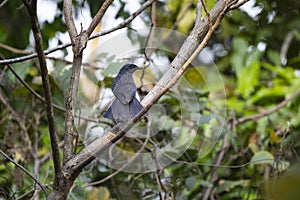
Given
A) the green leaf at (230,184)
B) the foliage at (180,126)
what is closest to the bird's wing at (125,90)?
the foliage at (180,126)

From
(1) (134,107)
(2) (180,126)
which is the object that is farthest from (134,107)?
(2) (180,126)

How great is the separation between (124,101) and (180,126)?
588 mm

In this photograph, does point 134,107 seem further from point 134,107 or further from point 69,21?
point 69,21

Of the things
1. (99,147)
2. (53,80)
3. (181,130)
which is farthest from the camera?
(53,80)

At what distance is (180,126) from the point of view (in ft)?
4.01

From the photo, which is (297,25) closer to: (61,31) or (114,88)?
(61,31)

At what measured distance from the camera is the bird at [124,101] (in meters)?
0.65

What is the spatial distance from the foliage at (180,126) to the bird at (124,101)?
15 centimetres

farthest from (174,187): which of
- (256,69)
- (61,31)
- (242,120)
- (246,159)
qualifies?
(256,69)

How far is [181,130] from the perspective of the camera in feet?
3.90

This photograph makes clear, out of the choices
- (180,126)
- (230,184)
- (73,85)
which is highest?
(73,85)

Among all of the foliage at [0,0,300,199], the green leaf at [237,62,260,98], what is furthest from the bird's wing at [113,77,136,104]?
the green leaf at [237,62,260,98]

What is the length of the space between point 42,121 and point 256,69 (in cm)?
91

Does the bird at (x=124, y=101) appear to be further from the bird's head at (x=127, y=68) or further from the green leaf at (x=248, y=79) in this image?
the green leaf at (x=248, y=79)
